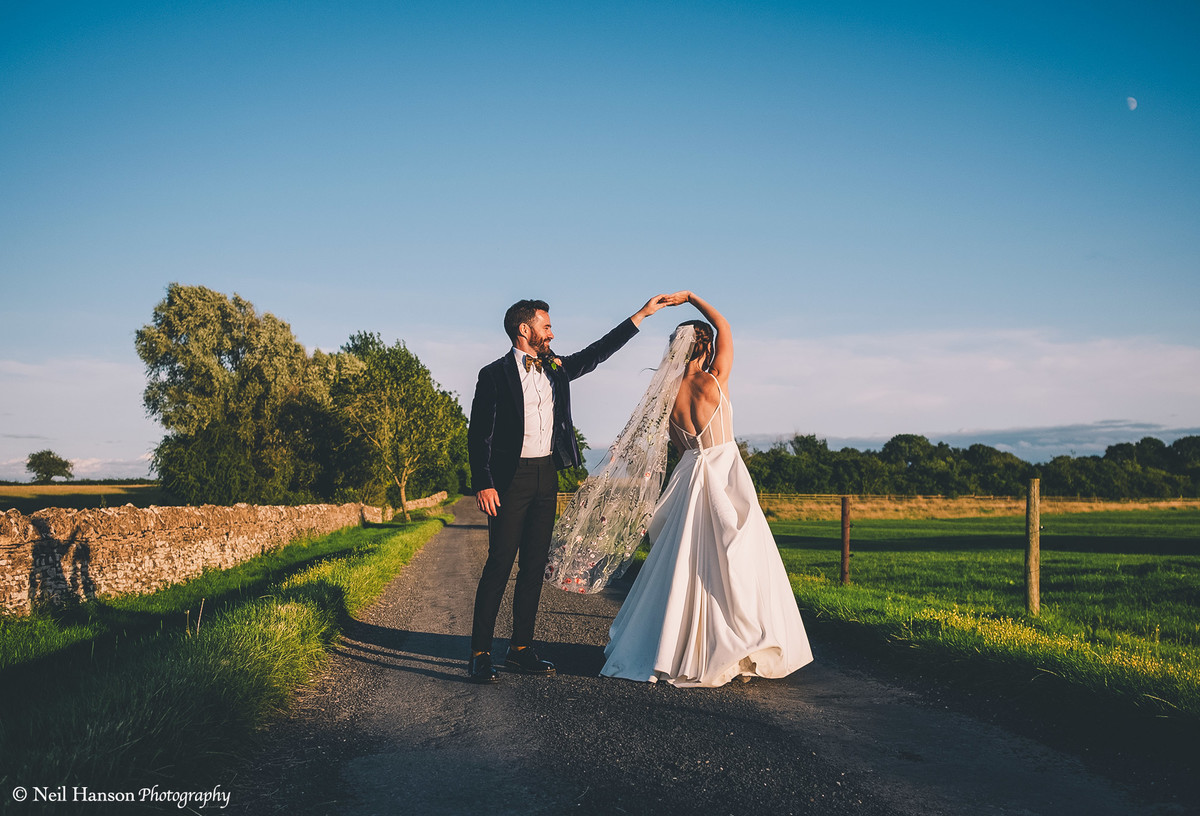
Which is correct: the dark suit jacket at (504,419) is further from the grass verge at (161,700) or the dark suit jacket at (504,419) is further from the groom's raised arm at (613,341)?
the grass verge at (161,700)

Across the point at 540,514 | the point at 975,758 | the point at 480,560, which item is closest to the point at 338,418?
the point at 480,560

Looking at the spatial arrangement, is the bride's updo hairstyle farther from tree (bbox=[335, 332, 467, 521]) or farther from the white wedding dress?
tree (bbox=[335, 332, 467, 521])

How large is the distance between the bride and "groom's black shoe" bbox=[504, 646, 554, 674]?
0.46 m

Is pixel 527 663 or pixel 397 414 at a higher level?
pixel 397 414

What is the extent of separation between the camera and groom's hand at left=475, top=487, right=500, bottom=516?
15.7 ft

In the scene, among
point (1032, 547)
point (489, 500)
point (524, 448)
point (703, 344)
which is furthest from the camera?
point (1032, 547)

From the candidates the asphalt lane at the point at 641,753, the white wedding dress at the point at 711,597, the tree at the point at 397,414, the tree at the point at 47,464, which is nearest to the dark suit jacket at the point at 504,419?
the white wedding dress at the point at 711,597

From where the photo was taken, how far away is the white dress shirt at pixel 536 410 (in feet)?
16.6

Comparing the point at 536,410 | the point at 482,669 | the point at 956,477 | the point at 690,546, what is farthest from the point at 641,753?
the point at 956,477

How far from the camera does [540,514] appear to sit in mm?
5086

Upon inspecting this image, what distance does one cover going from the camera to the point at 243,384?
3816 centimetres

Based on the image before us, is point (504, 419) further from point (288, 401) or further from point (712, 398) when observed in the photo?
point (288, 401)

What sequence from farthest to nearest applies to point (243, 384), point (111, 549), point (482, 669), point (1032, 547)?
point (243, 384)
point (111, 549)
point (1032, 547)
point (482, 669)

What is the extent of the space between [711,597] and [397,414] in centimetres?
3791
